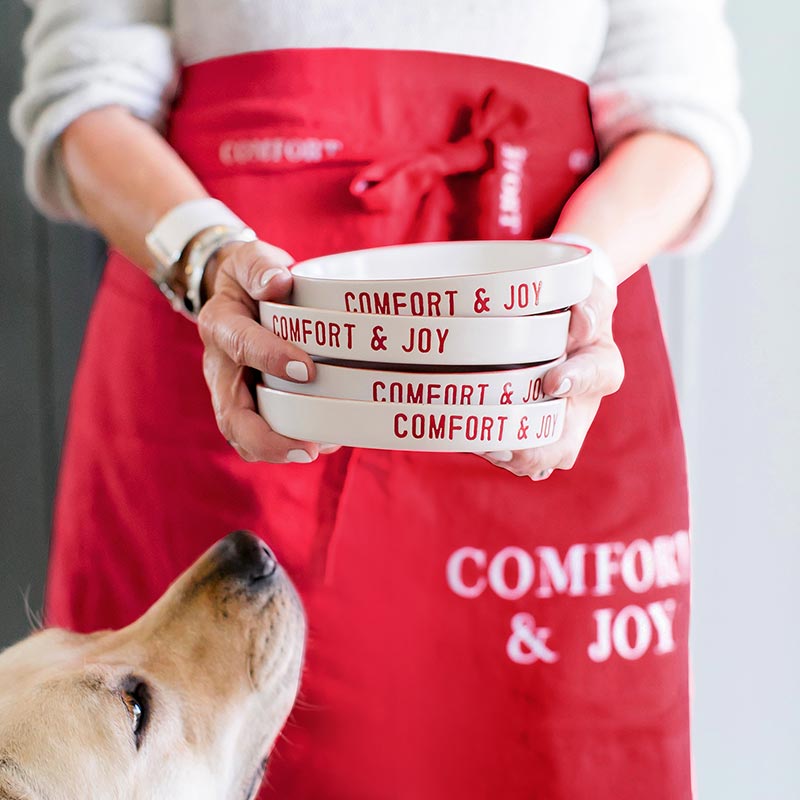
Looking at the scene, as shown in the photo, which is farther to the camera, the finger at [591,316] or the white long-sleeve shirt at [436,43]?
the white long-sleeve shirt at [436,43]

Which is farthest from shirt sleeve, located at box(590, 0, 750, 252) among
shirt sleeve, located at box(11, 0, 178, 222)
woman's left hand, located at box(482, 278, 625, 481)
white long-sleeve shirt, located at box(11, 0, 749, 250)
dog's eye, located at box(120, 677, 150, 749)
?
dog's eye, located at box(120, 677, 150, 749)

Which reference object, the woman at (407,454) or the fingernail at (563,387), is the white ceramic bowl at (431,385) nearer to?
the fingernail at (563,387)

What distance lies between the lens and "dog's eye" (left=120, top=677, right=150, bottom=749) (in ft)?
1.38

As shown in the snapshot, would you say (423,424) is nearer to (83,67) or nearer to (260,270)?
(260,270)

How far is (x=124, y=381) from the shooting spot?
1.59 feet

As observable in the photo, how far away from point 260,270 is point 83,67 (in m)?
0.18

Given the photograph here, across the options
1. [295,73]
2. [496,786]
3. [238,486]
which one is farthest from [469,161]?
[496,786]

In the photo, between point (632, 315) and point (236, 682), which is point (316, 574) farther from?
point (632, 315)

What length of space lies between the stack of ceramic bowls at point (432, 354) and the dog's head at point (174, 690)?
0.56 ft

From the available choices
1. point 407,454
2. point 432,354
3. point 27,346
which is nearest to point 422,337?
point 432,354

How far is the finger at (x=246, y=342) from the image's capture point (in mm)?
309

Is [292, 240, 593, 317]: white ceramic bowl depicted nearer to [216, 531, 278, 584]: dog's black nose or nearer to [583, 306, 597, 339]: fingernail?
[583, 306, 597, 339]: fingernail

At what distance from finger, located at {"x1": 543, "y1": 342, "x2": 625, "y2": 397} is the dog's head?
0.19m

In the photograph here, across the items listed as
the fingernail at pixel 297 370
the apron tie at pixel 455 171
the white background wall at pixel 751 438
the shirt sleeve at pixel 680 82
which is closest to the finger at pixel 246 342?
the fingernail at pixel 297 370
